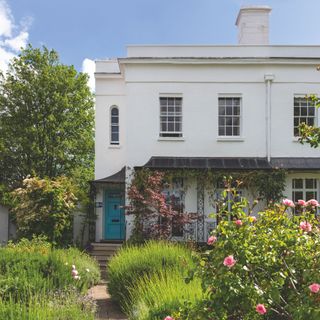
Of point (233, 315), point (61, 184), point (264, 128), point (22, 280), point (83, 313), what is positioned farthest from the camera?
point (264, 128)

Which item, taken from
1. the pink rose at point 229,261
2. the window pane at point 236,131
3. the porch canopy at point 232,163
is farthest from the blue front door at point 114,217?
the pink rose at point 229,261

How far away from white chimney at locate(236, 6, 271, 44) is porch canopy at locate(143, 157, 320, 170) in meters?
5.75

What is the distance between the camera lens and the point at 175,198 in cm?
1591

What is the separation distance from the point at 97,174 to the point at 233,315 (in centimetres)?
1387

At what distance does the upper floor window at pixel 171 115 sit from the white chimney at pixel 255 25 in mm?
4686

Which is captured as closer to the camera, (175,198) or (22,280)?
(22,280)

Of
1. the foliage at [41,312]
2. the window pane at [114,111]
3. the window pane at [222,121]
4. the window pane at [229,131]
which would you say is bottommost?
the foliage at [41,312]

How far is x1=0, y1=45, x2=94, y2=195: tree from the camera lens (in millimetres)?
23312

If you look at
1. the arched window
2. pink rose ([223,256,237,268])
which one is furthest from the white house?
pink rose ([223,256,237,268])

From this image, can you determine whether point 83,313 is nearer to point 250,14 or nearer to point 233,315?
point 233,315

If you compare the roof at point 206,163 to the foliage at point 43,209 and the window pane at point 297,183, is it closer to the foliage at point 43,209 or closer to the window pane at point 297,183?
the window pane at point 297,183

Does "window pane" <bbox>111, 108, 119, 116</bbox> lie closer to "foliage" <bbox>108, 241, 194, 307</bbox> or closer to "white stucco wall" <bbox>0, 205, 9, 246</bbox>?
"white stucco wall" <bbox>0, 205, 9, 246</bbox>

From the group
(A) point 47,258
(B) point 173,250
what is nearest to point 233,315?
(B) point 173,250

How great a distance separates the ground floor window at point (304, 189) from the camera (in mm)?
16516
